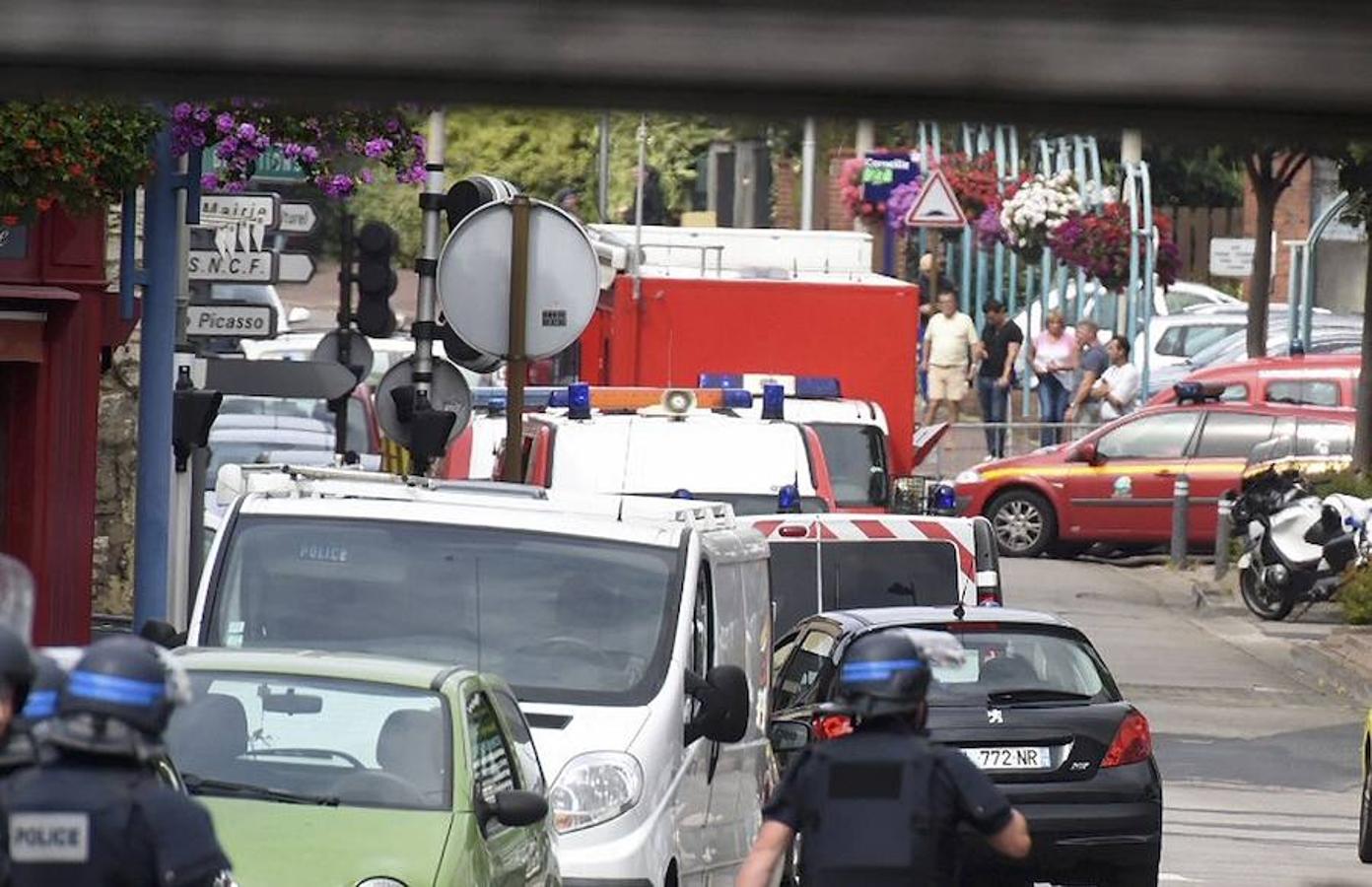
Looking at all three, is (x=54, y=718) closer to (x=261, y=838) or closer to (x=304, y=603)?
(x=261, y=838)

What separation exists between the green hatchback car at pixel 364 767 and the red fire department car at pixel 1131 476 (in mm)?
21243

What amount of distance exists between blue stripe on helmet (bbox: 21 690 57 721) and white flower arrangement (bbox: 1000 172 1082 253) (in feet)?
119

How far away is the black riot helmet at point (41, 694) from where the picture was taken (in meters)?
6.04

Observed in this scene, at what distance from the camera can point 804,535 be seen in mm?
17094

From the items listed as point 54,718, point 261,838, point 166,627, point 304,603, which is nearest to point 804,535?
point 304,603

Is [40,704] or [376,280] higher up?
[376,280]

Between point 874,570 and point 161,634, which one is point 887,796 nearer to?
point 161,634

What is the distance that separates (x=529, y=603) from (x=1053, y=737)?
10.7 ft

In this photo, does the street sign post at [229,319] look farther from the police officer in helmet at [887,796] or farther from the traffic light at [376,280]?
the police officer in helmet at [887,796]

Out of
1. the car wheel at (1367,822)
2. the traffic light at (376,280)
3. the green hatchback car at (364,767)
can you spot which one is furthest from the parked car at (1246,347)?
the green hatchback car at (364,767)

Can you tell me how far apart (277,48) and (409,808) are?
21.1 ft

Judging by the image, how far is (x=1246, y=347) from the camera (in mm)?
38219

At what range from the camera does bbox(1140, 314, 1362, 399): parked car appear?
3922 cm

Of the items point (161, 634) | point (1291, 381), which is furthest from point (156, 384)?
point (1291, 381)
